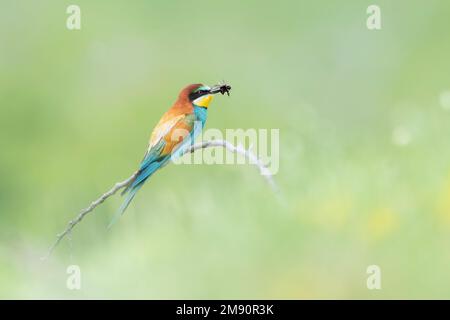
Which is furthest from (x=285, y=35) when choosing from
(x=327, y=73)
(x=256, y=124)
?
(x=256, y=124)

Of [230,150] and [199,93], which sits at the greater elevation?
[199,93]

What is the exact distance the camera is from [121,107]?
179 inches

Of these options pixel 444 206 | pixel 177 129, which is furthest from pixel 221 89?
pixel 444 206

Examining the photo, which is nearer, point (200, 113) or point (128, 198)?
point (128, 198)

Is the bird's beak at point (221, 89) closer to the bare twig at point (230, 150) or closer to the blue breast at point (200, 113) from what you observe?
the blue breast at point (200, 113)

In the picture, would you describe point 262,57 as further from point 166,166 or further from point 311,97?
point 166,166

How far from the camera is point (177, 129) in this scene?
2826mm

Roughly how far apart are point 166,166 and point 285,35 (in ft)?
9.34

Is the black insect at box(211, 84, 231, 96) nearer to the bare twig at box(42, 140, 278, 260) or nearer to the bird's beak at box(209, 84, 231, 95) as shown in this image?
the bird's beak at box(209, 84, 231, 95)

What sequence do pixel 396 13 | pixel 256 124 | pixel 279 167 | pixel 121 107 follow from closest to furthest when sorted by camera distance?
pixel 279 167
pixel 256 124
pixel 121 107
pixel 396 13

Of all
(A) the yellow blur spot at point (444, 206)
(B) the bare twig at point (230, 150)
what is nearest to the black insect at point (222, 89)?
(B) the bare twig at point (230, 150)

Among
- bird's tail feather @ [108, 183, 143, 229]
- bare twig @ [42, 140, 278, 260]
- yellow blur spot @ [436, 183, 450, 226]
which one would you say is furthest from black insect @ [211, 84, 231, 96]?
yellow blur spot @ [436, 183, 450, 226]

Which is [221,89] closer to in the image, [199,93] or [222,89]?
[222,89]

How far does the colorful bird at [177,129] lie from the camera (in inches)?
103
